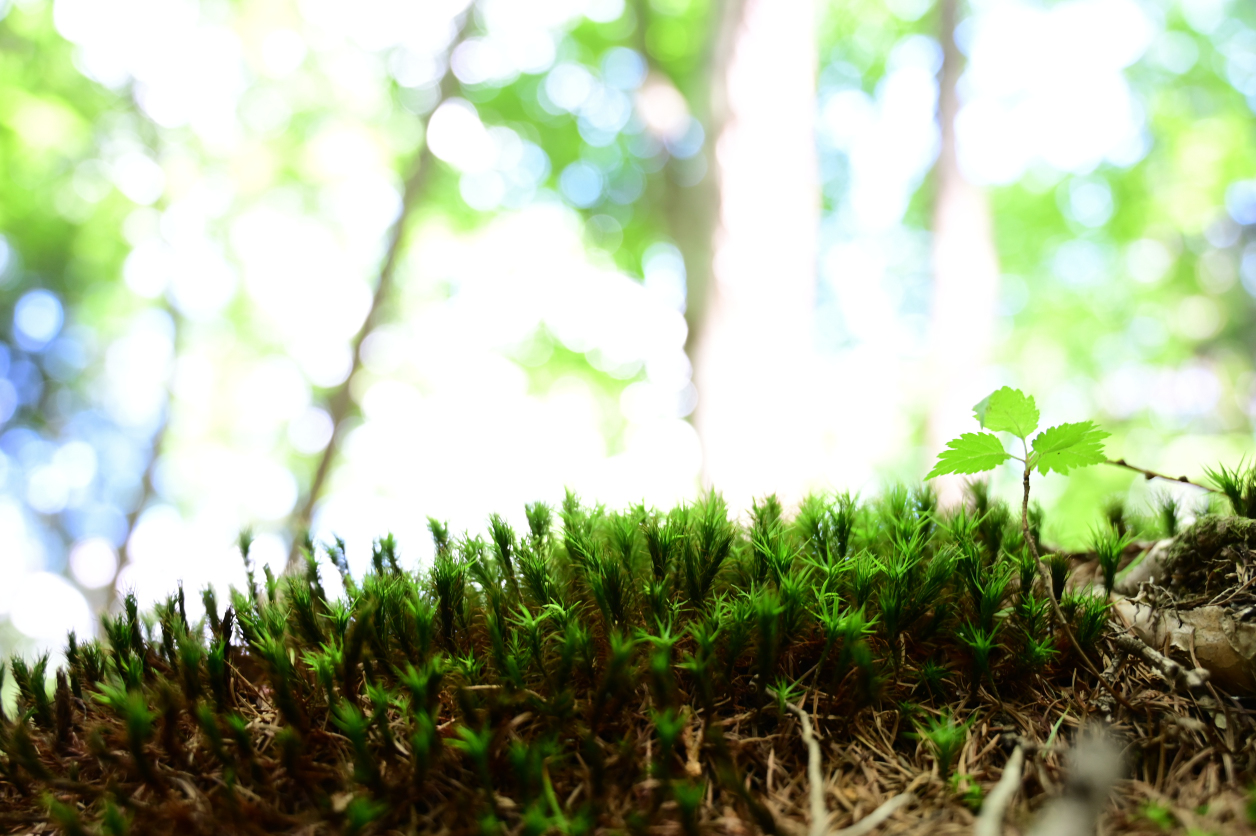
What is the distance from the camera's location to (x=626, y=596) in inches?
60.1

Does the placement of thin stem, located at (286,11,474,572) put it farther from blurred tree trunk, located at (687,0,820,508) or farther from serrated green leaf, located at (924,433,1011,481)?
serrated green leaf, located at (924,433,1011,481)

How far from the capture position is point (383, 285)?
1088 centimetres

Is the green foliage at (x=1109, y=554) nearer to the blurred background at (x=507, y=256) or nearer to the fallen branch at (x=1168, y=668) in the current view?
the fallen branch at (x=1168, y=668)

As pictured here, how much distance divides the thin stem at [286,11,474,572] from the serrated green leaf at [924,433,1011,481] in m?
9.08

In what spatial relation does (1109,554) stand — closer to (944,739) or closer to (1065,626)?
(1065,626)

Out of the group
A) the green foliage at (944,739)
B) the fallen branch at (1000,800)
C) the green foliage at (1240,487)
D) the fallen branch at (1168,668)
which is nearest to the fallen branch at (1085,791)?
the fallen branch at (1000,800)

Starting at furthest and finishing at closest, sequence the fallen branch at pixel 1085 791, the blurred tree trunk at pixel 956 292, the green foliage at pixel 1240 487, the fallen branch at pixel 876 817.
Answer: the blurred tree trunk at pixel 956 292 → the green foliage at pixel 1240 487 → the fallen branch at pixel 876 817 → the fallen branch at pixel 1085 791

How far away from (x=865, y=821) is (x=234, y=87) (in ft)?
49.2

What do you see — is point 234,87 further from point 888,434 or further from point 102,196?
point 888,434

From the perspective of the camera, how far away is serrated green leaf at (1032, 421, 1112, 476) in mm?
1581

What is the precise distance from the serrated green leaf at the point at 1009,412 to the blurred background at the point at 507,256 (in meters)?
6.54

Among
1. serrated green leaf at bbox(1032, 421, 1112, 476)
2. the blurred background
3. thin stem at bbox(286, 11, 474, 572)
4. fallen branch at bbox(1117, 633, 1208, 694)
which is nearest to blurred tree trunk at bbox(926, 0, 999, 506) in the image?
the blurred background

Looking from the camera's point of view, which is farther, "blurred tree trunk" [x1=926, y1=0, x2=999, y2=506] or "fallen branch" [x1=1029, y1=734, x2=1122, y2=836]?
"blurred tree trunk" [x1=926, y1=0, x2=999, y2=506]

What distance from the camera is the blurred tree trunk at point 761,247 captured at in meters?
5.64
